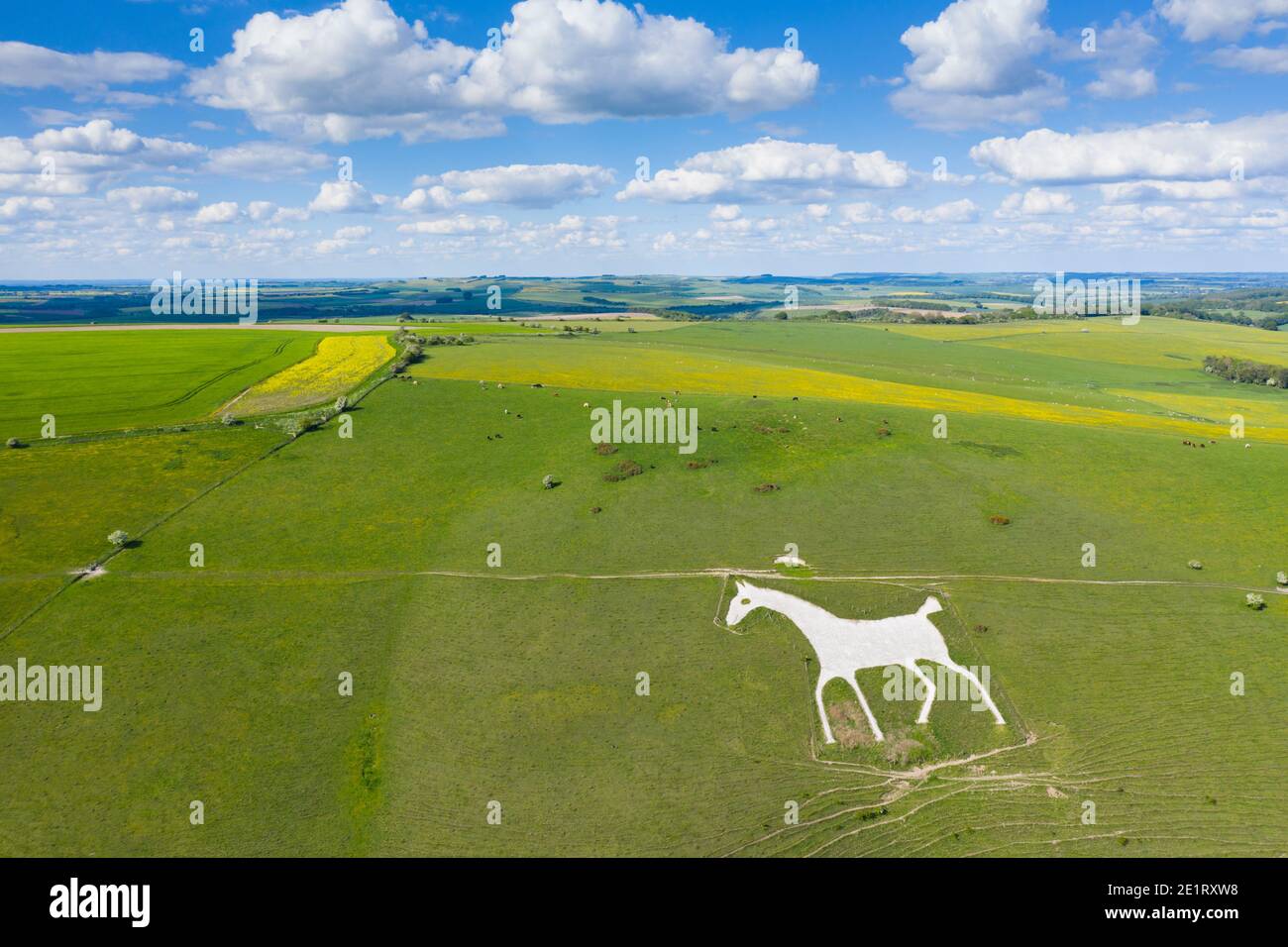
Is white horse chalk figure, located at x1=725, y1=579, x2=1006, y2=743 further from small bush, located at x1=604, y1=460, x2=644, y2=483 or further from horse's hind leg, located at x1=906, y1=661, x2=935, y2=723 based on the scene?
small bush, located at x1=604, y1=460, x2=644, y2=483

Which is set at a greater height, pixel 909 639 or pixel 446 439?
pixel 446 439

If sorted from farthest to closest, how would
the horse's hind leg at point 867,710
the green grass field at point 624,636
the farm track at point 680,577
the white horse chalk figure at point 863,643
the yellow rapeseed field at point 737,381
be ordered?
the yellow rapeseed field at point 737,381, the farm track at point 680,577, the white horse chalk figure at point 863,643, the horse's hind leg at point 867,710, the green grass field at point 624,636

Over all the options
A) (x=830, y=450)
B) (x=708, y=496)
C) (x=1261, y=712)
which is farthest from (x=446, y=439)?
(x=1261, y=712)

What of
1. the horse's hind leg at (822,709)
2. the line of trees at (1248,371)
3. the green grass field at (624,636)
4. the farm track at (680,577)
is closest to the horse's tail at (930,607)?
the green grass field at (624,636)

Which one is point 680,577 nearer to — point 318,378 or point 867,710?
point 867,710

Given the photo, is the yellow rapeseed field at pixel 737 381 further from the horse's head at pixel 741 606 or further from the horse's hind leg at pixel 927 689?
the horse's hind leg at pixel 927 689
